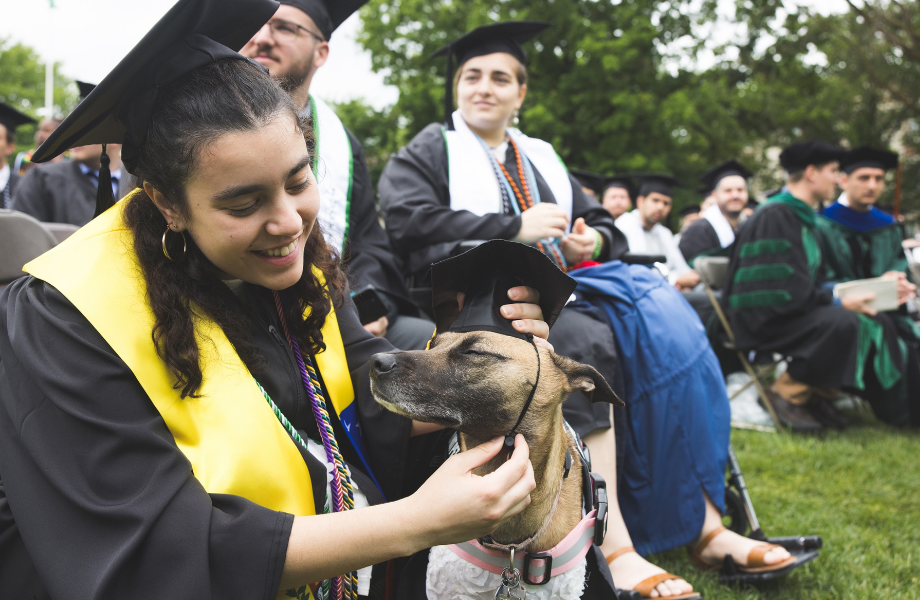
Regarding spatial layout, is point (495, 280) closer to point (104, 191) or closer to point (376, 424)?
point (376, 424)

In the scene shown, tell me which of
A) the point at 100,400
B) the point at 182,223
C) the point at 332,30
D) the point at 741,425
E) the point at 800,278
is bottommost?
the point at 741,425

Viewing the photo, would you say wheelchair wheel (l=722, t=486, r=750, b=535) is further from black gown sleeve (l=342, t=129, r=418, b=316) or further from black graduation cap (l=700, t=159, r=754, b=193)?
black graduation cap (l=700, t=159, r=754, b=193)

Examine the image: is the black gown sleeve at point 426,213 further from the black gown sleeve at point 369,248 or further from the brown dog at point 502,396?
the brown dog at point 502,396

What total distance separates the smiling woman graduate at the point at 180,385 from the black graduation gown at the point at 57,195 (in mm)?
3759

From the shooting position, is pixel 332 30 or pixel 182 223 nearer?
pixel 182 223

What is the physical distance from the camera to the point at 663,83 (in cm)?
1914

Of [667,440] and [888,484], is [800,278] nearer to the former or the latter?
[888,484]

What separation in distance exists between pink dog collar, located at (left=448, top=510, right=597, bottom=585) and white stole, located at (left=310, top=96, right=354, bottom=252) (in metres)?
1.58

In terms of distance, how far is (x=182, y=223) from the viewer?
5.47 ft

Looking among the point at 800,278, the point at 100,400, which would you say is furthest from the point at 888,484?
the point at 100,400

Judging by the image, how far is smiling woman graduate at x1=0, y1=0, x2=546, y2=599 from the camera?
4.63 feet

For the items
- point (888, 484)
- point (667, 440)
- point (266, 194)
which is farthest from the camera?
point (888, 484)

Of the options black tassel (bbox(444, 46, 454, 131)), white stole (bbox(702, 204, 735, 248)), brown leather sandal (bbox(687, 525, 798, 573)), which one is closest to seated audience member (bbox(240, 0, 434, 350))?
black tassel (bbox(444, 46, 454, 131))

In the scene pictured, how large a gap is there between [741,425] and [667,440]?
3.59m
